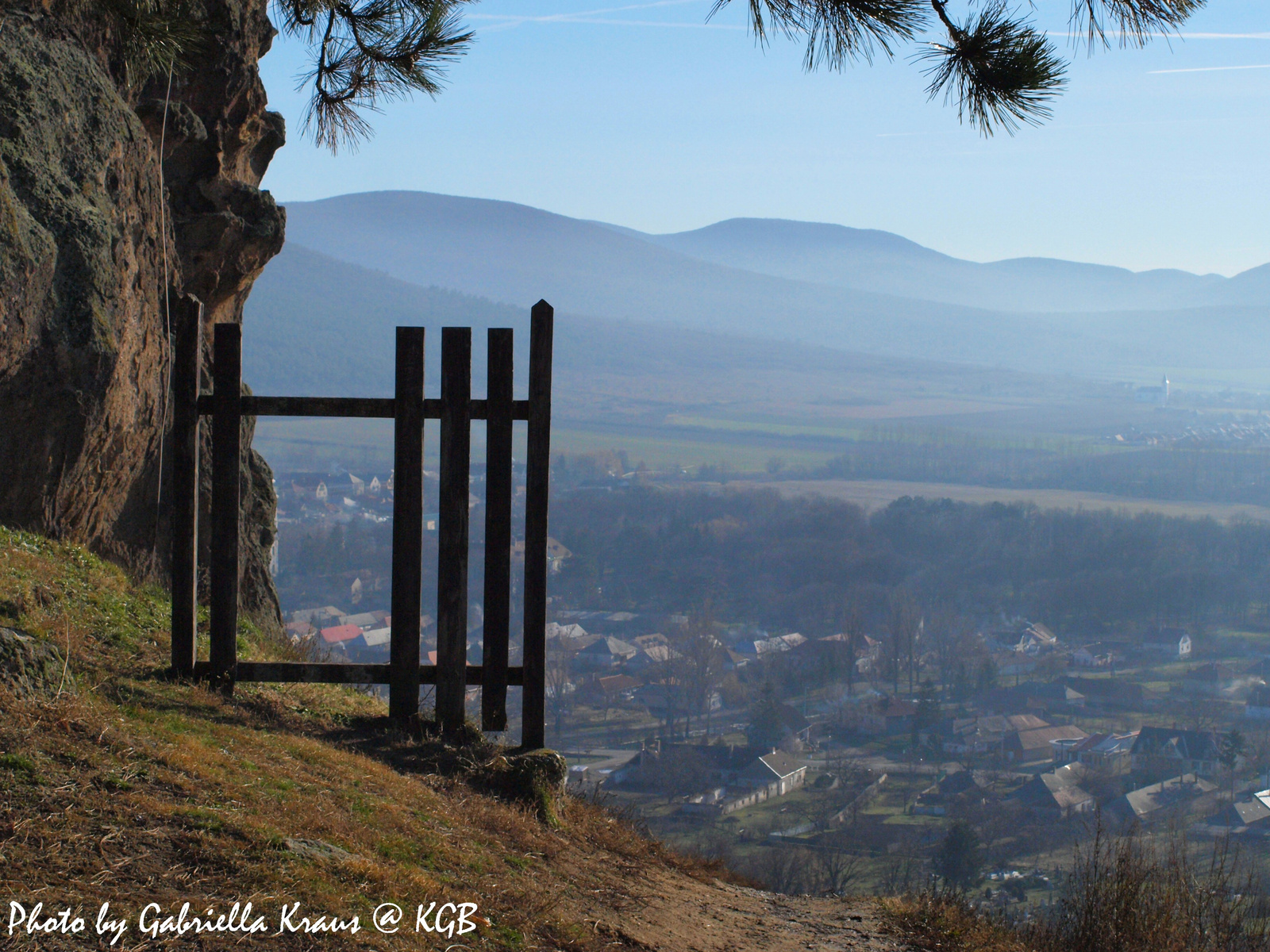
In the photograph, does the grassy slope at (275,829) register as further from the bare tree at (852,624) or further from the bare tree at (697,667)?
the bare tree at (852,624)

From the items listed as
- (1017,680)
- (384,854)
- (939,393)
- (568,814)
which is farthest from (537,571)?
(939,393)

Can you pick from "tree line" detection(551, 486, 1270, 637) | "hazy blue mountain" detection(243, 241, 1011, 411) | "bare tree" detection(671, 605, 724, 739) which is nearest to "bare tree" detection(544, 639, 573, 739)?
"bare tree" detection(671, 605, 724, 739)

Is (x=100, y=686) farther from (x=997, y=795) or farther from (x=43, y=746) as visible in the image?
(x=997, y=795)

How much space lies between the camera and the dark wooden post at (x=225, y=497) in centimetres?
541

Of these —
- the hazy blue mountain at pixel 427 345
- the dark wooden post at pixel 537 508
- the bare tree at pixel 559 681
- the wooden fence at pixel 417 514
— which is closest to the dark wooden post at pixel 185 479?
the wooden fence at pixel 417 514

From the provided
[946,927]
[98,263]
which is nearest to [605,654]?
[98,263]

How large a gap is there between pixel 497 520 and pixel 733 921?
7.55 feet

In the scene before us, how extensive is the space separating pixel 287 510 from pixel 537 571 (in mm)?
50765

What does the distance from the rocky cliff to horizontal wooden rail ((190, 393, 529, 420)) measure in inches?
58.0

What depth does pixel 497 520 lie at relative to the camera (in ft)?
18.0

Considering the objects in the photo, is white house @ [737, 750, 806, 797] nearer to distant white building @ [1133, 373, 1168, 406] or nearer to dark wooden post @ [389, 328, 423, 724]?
dark wooden post @ [389, 328, 423, 724]

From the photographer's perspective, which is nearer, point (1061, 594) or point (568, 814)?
point (568, 814)

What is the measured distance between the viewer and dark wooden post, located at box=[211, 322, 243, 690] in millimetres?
5410

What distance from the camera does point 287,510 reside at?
53.1 m
